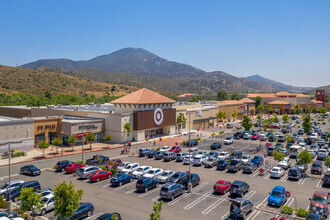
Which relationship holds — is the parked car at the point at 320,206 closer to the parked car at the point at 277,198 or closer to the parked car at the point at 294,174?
the parked car at the point at 277,198

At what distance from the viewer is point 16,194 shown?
27484 millimetres

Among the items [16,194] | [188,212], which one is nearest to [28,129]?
[16,194]

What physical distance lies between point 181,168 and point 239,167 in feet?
27.7

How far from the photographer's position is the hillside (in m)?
131

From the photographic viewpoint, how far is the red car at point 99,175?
109 feet

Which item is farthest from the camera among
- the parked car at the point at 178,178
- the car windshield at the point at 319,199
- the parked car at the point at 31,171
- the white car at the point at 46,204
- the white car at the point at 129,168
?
the white car at the point at 129,168

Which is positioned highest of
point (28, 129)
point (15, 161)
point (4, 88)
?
point (4, 88)

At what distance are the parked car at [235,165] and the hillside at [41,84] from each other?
11717 cm

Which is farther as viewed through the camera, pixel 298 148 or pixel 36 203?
pixel 298 148

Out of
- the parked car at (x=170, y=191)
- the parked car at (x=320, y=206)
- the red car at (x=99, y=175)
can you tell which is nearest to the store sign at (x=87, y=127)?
the red car at (x=99, y=175)

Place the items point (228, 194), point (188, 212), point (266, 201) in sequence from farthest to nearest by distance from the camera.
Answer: point (228, 194) < point (266, 201) < point (188, 212)

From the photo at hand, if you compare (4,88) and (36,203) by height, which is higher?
(4,88)

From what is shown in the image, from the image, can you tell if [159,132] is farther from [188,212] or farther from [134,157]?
[188,212]

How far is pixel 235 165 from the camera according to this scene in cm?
3778
